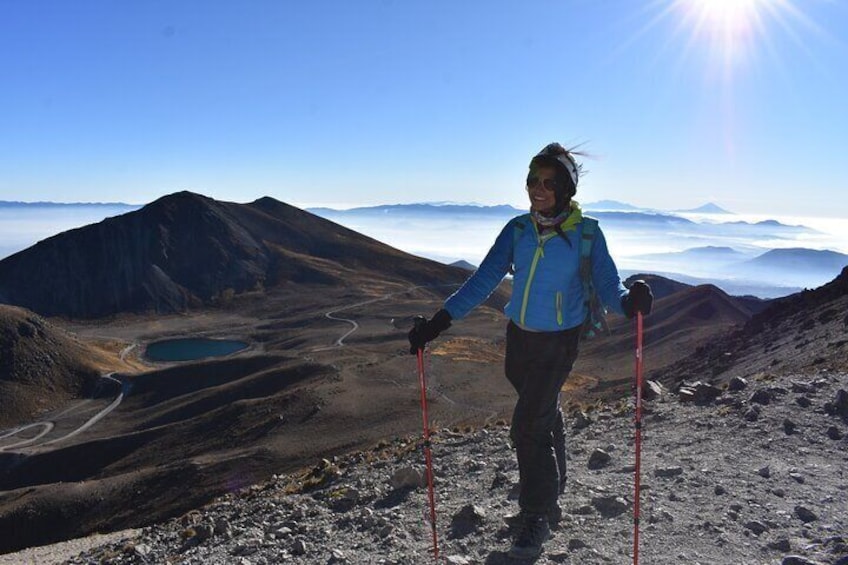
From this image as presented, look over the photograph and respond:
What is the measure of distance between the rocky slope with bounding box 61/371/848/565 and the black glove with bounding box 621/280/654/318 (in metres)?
2.14

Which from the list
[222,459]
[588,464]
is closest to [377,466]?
[588,464]

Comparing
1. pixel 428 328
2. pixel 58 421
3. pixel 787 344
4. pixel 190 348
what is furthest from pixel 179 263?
pixel 428 328

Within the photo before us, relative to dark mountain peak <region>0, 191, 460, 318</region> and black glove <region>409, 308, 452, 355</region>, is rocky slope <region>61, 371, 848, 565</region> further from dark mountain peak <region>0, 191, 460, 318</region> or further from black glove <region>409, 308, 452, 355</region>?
dark mountain peak <region>0, 191, 460, 318</region>

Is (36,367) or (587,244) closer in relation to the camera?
(587,244)

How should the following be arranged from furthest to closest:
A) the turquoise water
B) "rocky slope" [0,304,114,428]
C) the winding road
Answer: the turquoise water < "rocky slope" [0,304,114,428] < the winding road

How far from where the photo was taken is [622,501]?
6.38m

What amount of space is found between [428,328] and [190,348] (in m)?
73.9

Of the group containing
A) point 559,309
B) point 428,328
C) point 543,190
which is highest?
point 543,190

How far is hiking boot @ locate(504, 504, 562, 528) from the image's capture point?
553 cm

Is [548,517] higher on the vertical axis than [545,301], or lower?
lower

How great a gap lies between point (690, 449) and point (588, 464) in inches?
51.6

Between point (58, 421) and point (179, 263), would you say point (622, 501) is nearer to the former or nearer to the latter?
point (58, 421)

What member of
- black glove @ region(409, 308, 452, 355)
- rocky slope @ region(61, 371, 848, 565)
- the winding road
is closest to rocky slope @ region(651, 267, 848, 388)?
rocky slope @ region(61, 371, 848, 565)

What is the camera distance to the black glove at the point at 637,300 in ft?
16.0
